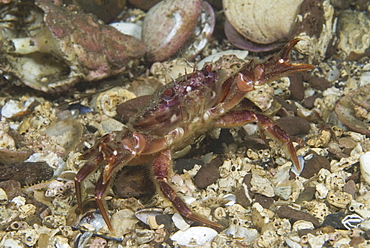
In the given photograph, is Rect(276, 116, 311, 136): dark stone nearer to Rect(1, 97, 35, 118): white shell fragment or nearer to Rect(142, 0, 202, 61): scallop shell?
Rect(142, 0, 202, 61): scallop shell

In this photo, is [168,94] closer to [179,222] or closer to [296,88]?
[179,222]

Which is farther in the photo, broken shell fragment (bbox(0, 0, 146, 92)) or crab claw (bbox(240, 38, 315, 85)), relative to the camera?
broken shell fragment (bbox(0, 0, 146, 92))

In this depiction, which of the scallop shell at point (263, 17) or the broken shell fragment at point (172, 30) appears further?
the broken shell fragment at point (172, 30)

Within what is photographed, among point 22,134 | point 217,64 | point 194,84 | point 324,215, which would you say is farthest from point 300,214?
point 22,134

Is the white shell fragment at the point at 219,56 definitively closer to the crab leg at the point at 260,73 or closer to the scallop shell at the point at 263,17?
the scallop shell at the point at 263,17

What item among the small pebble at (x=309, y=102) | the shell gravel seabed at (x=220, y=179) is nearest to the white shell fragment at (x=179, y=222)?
the shell gravel seabed at (x=220, y=179)

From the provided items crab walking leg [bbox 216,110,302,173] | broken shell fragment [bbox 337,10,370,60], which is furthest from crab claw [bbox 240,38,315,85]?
broken shell fragment [bbox 337,10,370,60]

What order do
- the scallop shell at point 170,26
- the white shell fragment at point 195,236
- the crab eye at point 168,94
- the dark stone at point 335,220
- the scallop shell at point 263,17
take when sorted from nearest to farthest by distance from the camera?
the dark stone at point 335,220, the white shell fragment at point 195,236, the crab eye at point 168,94, the scallop shell at point 263,17, the scallop shell at point 170,26

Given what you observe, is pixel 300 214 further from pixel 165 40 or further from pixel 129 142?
pixel 165 40
